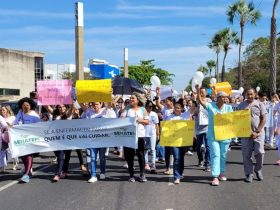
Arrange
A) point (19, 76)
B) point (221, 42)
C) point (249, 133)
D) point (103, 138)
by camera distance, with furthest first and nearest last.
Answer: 1. point (19, 76)
2. point (221, 42)
3. point (103, 138)
4. point (249, 133)

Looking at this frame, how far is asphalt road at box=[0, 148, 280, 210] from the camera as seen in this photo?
7078 millimetres

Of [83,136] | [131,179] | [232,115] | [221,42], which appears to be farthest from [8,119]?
[221,42]

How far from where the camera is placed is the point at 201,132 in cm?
1070

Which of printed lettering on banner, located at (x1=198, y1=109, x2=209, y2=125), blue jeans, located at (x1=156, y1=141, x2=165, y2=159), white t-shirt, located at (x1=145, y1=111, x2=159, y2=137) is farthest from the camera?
blue jeans, located at (x1=156, y1=141, x2=165, y2=159)

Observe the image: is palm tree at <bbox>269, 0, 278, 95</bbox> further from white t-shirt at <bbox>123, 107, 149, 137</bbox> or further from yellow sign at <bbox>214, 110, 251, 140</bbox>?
white t-shirt at <bbox>123, 107, 149, 137</bbox>

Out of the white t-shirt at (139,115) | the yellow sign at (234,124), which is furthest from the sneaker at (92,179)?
the yellow sign at (234,124)

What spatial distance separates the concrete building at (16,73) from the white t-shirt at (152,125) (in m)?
48.7

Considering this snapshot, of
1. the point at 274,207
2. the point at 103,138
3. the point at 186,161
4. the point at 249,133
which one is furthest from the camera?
the point at 186,161

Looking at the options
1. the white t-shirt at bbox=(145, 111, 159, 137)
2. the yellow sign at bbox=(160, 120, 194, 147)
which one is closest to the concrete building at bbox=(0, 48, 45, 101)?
the white t-shirt at bbox=(145, 111, 159, 137)

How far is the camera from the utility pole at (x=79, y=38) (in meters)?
15.3

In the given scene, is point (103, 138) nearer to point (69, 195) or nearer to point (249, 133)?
point (69, 195)

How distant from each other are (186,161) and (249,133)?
3.39 meters

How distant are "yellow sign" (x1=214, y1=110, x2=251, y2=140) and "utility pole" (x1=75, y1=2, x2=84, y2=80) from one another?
26.5 ft

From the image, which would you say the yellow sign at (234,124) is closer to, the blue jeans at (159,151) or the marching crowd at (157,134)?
the marching crowd at (157,134)
